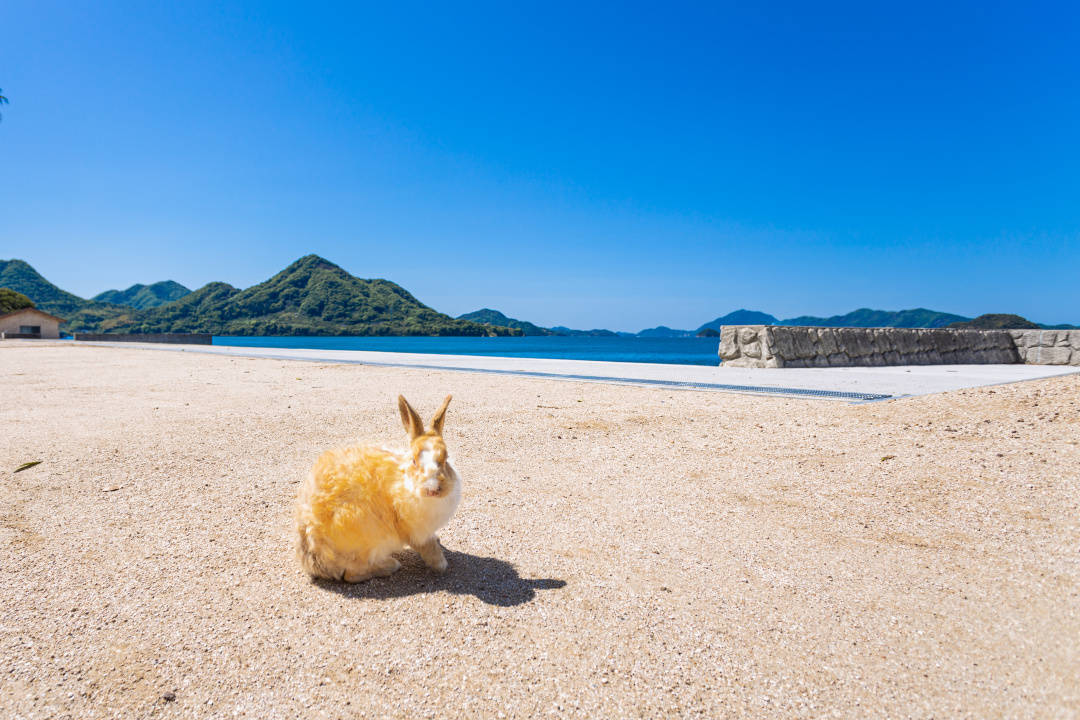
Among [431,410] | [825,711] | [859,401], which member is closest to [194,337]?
[431,410]

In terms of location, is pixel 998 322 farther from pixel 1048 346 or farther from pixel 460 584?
pixel 460 584

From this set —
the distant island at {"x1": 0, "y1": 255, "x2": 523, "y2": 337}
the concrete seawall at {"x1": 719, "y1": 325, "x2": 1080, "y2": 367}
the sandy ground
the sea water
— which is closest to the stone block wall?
the concrete seawall at {"x1": 719, "y1": 325, "x2": 1080, "y2": 367}

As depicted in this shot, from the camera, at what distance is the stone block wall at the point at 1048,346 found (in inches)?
618

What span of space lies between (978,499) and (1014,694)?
7.86 feet

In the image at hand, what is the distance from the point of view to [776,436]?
230 inches

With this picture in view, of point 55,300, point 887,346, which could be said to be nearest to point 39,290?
point 55,300

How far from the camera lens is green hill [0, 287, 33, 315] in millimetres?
51000

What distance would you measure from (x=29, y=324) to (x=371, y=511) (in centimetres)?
5702

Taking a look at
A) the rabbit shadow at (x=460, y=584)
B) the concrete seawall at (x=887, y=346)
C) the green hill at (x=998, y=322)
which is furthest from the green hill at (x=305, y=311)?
the rabbit shadow at (x=460, y=584)

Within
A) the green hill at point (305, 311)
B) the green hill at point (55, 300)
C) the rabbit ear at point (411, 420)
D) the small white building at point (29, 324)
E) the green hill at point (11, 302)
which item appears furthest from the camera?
the green hill at point (305, 311)

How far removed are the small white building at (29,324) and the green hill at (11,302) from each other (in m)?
9.18

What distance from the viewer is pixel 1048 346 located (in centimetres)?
1656

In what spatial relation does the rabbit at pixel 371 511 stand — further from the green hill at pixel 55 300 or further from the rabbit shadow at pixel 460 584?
the green hill at pixel 55 300

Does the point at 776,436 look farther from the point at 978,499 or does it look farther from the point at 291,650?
the point at 291,650
